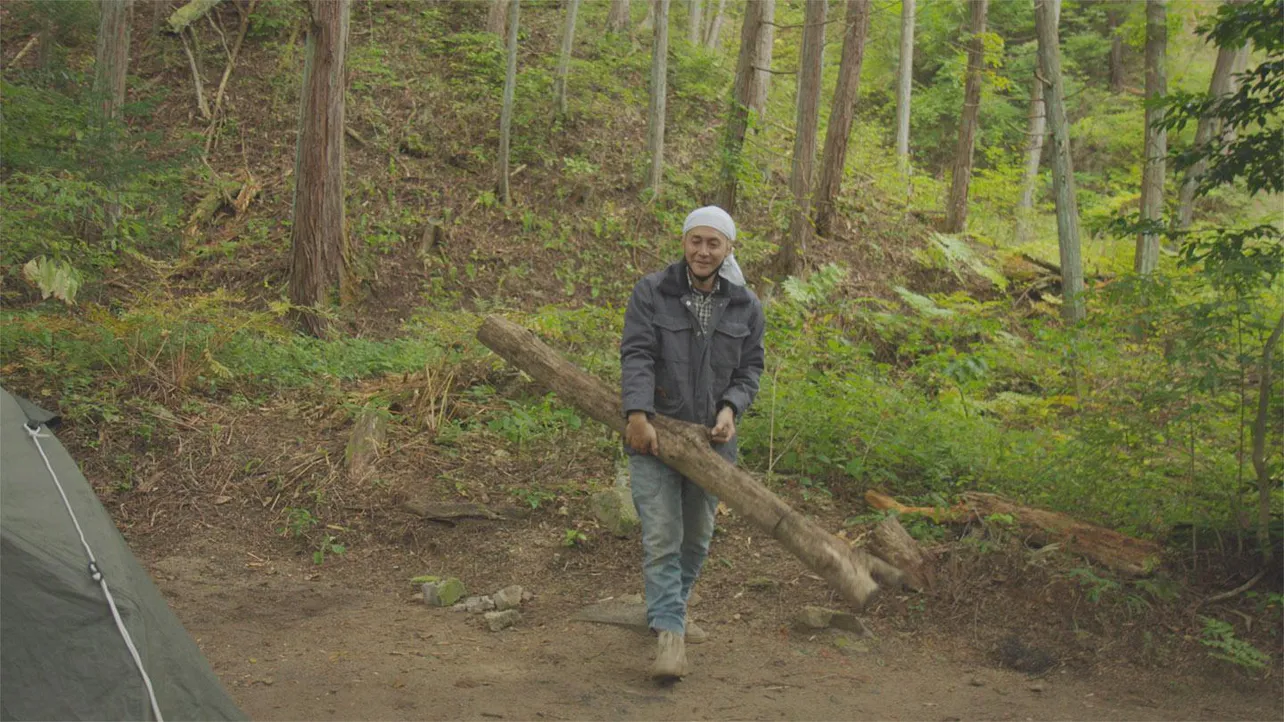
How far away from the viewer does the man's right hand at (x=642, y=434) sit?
15.6 feet

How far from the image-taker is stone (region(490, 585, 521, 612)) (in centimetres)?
593

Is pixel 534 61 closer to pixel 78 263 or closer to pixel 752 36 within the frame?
pixel 752 36

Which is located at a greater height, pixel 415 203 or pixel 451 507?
pixel 415 203

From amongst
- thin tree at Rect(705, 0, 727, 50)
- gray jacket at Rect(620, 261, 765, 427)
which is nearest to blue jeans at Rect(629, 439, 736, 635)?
gray jacket at Rect(620, 261, 765, 427)

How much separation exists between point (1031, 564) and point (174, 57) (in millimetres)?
17828

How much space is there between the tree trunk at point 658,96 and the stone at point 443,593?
38.4 ft

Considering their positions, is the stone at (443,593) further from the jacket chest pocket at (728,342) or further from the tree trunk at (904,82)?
the tree trunk at (904,82)

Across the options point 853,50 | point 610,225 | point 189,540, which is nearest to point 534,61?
point 610,225

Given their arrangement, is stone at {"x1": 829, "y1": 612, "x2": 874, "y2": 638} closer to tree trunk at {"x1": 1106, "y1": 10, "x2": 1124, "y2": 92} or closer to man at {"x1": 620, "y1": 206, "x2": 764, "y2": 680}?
man at {"x1": 620, "y1": 206, "x2": 764, "y2": 680}

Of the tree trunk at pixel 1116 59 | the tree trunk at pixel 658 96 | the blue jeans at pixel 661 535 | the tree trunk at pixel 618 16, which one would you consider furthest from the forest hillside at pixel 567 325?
the tree trunk at pixel 1116 59

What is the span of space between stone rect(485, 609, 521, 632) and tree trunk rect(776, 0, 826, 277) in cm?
1049

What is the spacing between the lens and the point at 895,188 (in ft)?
66.7

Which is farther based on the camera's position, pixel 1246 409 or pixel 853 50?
pixel 853 50

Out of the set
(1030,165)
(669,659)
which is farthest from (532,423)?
(1030,165)
